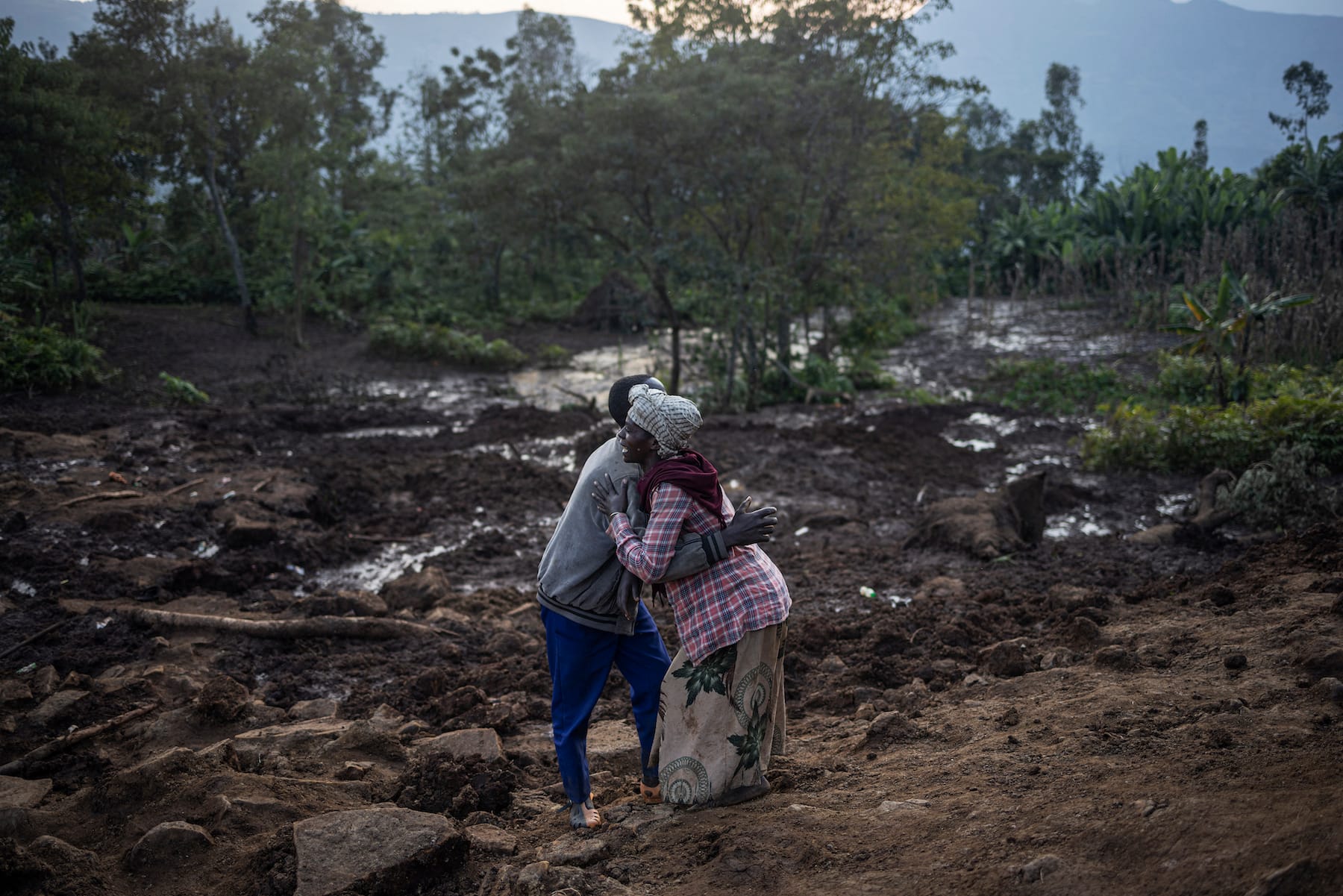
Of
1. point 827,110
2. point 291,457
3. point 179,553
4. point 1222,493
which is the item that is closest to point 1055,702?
point 1222,493

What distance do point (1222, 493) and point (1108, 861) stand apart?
549cm

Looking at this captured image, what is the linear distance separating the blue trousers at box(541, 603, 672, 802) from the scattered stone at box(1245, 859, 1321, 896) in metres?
1.79

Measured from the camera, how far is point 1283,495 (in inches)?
253

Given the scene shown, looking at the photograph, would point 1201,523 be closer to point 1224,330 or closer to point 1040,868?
point 1224,330

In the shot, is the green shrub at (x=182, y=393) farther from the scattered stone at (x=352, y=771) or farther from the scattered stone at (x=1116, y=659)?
the scattered stone at (x=1116, y=659)

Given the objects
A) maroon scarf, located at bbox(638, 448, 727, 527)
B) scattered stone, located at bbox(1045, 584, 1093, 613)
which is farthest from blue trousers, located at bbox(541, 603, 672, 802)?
scattered stone, located at bbox(1045, 584, 1093, 613)

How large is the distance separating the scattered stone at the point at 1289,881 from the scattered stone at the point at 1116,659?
214cm

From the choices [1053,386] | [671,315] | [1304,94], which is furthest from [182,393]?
[1304,94]

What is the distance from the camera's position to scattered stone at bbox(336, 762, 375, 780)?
3.79 meters

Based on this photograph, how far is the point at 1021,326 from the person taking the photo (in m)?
20.5

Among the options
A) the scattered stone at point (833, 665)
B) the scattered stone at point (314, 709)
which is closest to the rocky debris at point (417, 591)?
the scattered stone at point (314, 709)

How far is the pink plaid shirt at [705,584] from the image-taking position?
2.87m

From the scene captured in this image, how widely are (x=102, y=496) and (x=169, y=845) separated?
541 centimetres

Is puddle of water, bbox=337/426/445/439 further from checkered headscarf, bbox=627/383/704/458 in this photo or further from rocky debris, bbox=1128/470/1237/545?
checkered headscarf, bbox=627/383/704/458
